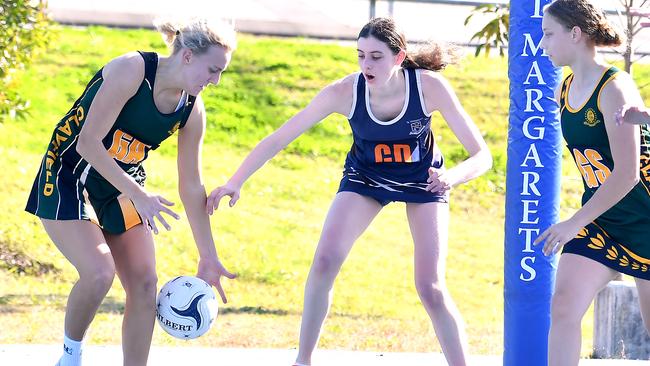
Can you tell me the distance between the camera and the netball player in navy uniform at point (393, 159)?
5.54 m

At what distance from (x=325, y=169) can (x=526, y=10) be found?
719 cm

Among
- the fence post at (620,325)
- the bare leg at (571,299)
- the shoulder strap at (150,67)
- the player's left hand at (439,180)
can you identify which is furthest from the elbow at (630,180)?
A: the fence post at (620,325)

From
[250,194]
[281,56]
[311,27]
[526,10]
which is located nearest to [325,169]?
[250,194]

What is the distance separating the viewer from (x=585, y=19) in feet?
15.5

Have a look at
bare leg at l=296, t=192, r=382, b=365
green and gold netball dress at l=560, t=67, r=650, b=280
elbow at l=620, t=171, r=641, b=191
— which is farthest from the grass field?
elbow at l=620, t=171, r=641, b=191

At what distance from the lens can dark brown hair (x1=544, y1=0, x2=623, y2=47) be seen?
474 centimetres

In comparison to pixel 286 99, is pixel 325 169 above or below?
below

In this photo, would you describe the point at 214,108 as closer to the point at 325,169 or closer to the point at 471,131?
the point at 325,169

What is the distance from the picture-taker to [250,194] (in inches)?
478

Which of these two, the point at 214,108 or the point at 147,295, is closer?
the point at 147,295

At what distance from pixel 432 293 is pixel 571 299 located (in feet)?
3.18

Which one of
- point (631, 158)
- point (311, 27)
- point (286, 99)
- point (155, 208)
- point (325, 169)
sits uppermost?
point (311, 27)

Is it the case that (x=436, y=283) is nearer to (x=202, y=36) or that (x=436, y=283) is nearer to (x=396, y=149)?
(x=396, y=149)

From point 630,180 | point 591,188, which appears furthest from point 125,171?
point 630,180
